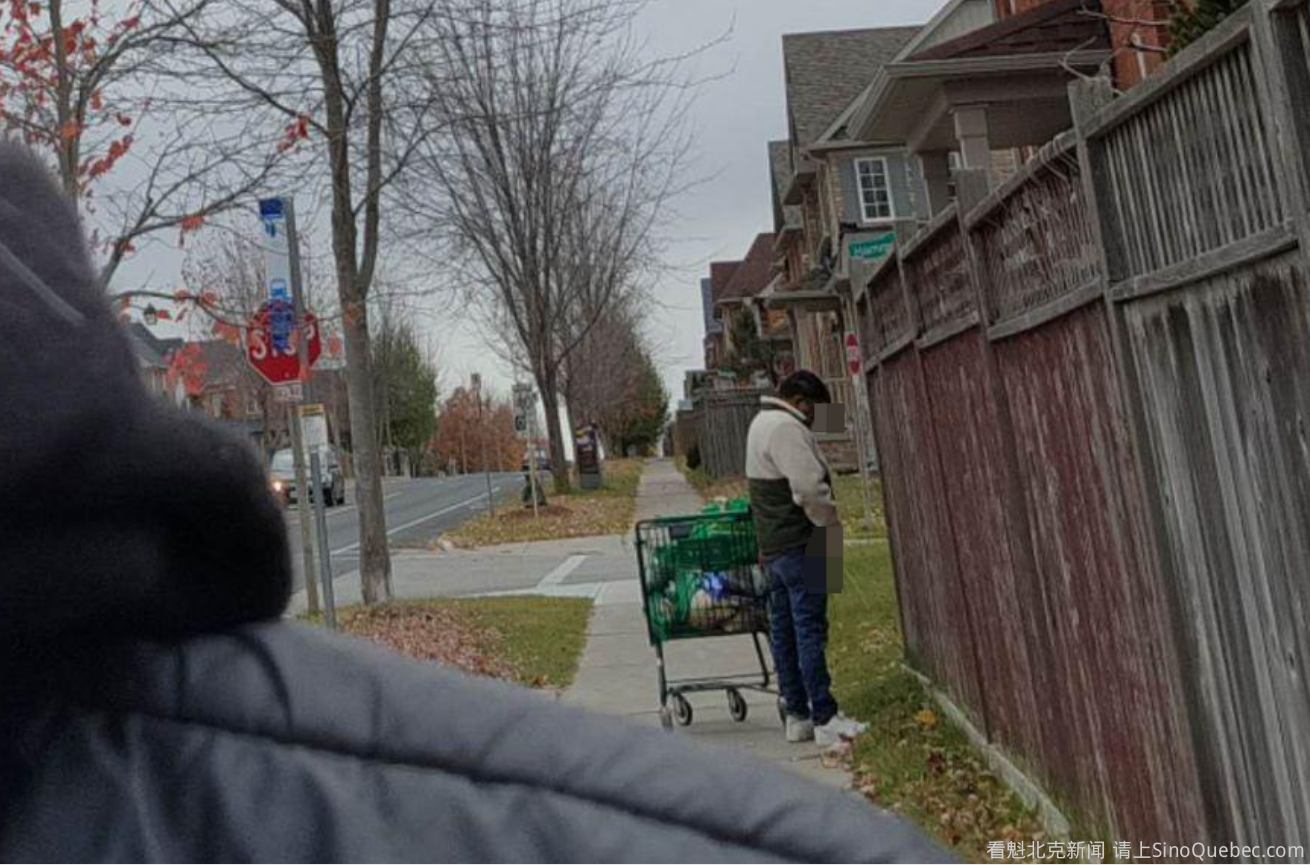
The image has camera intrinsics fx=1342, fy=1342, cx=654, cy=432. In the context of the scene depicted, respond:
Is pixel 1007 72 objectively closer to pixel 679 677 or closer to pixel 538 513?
pixel 679 677

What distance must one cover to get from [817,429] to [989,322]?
2.43 m

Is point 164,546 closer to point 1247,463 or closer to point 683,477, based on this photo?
point 1247,463

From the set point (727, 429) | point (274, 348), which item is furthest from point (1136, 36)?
point (727, 429)

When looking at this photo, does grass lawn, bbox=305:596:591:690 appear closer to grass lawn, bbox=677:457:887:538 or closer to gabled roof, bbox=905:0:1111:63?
grass lawn, bbox=677:457:887:538

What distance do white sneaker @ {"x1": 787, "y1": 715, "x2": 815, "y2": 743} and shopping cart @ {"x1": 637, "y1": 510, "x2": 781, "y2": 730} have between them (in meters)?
0.61

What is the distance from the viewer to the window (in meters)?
32.3

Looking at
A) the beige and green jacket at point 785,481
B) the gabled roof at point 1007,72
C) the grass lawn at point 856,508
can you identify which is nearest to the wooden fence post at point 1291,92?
the beige and green jacket at point 785,481

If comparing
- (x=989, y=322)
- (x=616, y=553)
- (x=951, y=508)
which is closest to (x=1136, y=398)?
(x=989, y=322)

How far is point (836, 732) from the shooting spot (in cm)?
642

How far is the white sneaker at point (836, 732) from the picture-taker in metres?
6.39

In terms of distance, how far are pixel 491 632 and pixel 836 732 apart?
5020 millimetres

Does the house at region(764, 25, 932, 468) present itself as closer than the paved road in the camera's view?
No

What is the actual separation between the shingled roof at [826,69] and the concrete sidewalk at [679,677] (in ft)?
85.5

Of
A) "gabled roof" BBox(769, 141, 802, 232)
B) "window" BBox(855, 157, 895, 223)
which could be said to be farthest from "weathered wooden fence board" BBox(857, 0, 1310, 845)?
"gabled roof" BBox(769, 141, 802, 232)
